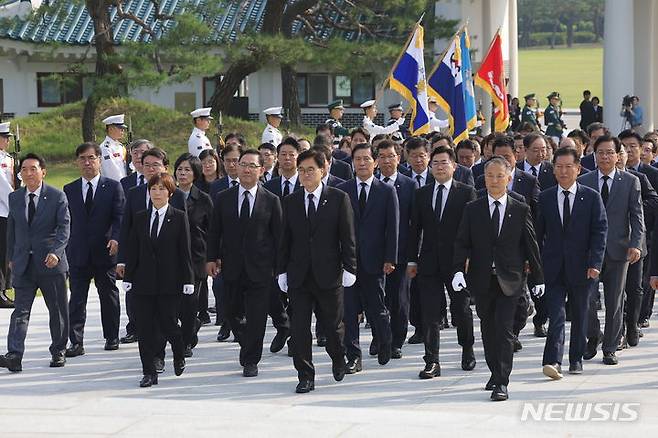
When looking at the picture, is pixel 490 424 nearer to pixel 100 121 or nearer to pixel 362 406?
pixel 362 406

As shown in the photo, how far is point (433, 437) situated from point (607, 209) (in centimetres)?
377

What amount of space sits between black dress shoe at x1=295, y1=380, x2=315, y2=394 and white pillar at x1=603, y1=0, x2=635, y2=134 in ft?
81.0

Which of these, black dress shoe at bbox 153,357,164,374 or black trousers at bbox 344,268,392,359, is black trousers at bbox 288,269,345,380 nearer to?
black trousers at bbox 344,268,392,359

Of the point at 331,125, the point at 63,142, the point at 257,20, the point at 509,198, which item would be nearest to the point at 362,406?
the point at 509,198

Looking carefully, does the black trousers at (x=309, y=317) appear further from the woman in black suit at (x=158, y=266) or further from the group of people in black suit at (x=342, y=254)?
the woman in black suit at (x=158, y=266)

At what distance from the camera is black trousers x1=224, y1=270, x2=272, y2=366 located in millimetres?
11070

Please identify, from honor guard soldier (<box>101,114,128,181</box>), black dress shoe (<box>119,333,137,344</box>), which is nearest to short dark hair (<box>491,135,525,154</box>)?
black dress shoe (<box>119,333,137,344</box>)

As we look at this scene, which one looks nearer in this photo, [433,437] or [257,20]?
[433,437]

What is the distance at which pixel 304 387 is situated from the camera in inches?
409

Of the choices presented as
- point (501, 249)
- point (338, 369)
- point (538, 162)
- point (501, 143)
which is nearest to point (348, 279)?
point (338, 369)

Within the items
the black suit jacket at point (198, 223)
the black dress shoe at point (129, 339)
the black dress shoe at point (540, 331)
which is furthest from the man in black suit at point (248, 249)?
the black dress shoe at point (540, 331)

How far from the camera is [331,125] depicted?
18.3 metres

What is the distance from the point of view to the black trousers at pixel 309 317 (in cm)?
1047

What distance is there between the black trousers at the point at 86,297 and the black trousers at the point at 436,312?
10.2 ft
